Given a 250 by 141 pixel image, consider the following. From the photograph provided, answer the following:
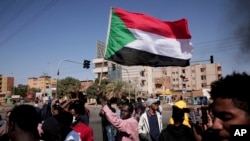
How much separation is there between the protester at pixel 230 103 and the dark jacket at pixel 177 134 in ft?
7.86

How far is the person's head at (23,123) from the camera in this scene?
106 inches

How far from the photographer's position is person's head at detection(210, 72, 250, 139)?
1.71m

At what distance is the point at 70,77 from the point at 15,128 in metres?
99.8

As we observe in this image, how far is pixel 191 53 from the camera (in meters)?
9.13

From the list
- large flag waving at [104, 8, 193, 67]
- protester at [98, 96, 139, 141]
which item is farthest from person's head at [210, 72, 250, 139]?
large flag waving at [104, 8, 193, 67]

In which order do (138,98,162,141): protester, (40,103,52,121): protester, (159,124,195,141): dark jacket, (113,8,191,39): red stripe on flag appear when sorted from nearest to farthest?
(159,124,195,141): dark jacket < (138,98,162,141): protester < (113,8,191,39): red stripe on flag < (40,103,52,121): protester

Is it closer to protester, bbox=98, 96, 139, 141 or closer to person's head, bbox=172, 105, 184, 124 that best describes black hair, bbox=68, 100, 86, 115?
protester, bbox=98, 96, 139, 141

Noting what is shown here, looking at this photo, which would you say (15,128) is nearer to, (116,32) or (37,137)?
(37,137)

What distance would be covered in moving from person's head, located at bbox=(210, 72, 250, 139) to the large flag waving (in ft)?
18.4

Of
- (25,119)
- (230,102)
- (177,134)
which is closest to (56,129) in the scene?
(25,119)

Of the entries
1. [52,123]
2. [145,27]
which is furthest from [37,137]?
[145,27]

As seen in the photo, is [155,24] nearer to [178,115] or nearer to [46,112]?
[46,112]

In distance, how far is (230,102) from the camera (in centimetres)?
178

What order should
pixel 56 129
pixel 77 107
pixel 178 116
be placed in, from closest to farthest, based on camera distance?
Result: pixel 56 129, pixel 178 116, pixel 77 107
